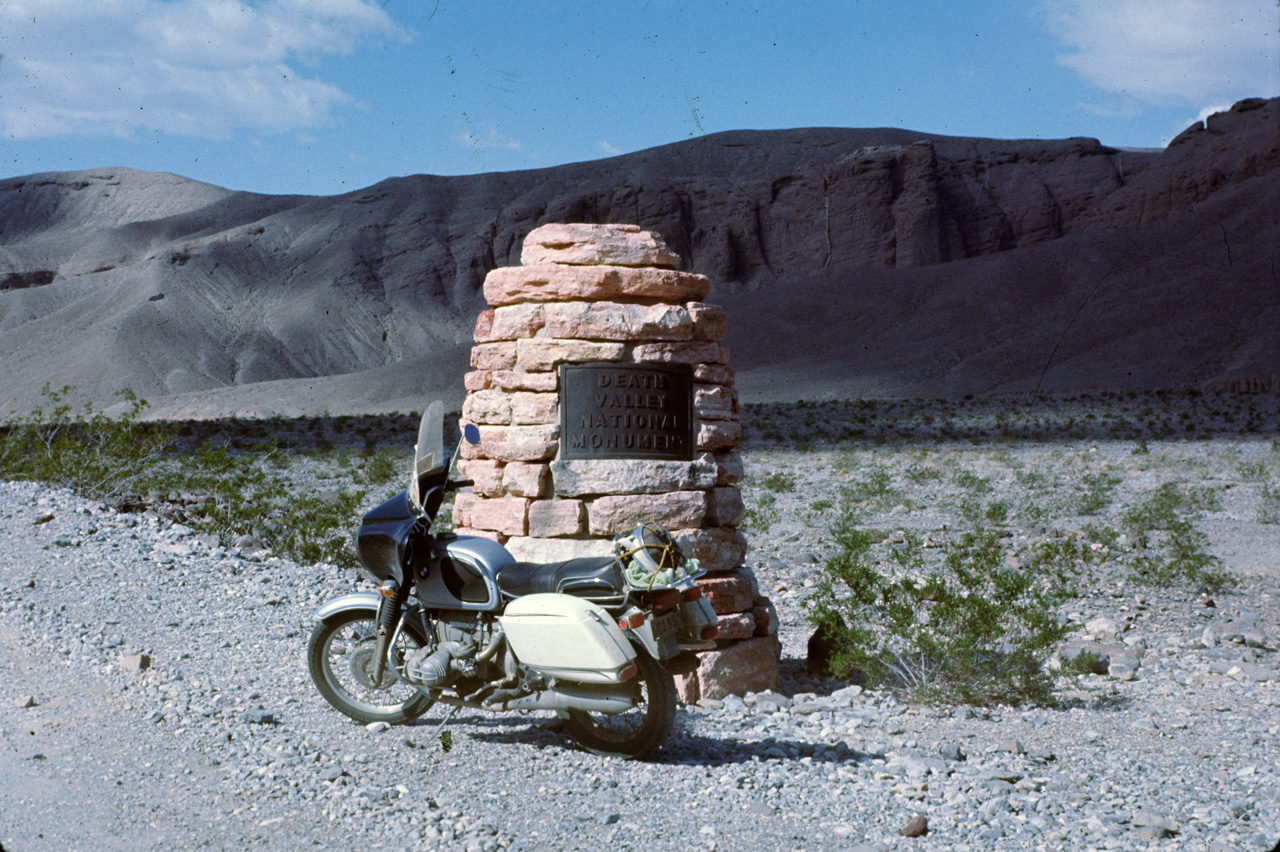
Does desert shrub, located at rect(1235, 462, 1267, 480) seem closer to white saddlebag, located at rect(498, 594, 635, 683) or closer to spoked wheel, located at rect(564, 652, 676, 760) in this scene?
spoked wheel, located at rect(564, 652, 676, 760)

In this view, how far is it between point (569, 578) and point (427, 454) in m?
0.98

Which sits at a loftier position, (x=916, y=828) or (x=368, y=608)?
(x=368, y=608)

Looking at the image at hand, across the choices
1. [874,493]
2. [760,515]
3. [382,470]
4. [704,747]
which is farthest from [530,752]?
[382,470]

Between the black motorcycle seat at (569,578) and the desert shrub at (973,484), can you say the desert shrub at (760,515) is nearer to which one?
the desert shrub at (973,484)

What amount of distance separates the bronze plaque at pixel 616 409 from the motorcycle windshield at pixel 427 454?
1.13m

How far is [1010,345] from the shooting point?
187ft

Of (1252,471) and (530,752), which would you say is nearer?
(530,752)

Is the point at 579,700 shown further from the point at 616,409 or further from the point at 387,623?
the point at 616,409

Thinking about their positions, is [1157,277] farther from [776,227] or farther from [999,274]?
[776,227]

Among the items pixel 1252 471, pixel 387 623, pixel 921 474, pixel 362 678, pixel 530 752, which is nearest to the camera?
pixel 530 752

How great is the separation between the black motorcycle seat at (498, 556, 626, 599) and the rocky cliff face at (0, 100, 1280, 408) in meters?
50.5

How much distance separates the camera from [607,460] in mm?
6539

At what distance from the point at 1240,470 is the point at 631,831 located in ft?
54.2

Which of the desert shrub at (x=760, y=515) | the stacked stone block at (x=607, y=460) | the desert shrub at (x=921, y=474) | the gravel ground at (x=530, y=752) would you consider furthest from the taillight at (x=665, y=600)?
the desert shrub at (x=921, y=474)
